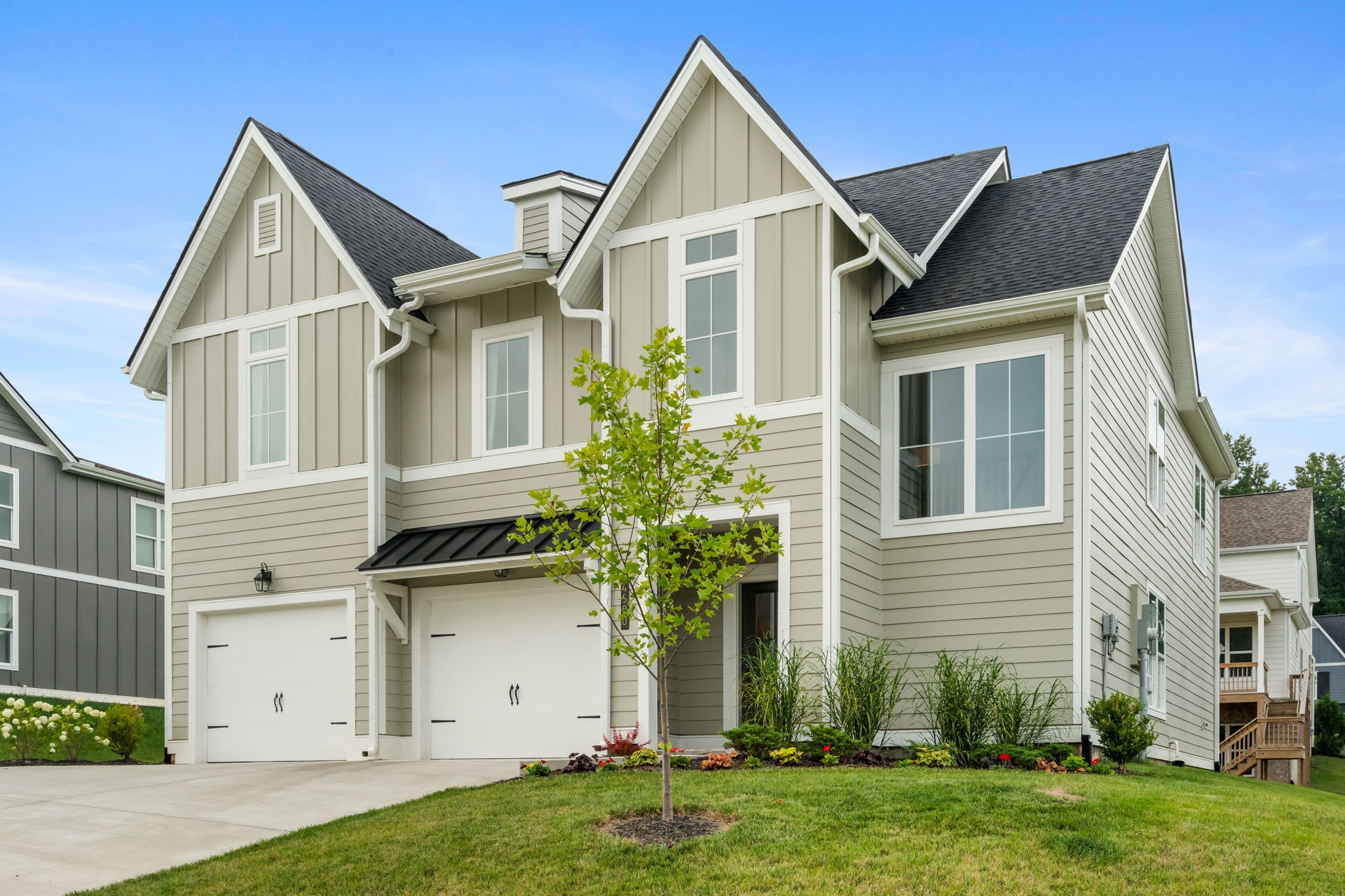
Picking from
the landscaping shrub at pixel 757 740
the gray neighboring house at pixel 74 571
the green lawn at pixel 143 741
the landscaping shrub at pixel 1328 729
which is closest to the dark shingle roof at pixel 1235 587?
the landscaping shrub at pixel 1328 729

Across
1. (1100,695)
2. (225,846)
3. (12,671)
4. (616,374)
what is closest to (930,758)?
(1100,695)

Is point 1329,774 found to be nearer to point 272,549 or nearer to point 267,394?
point 272,549

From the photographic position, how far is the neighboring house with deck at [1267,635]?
85.4 ft

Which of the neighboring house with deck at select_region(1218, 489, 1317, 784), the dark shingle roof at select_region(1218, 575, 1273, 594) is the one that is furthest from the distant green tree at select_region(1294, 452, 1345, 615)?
the dark shingle roof at select_region(1218, 575, 1273, 594)

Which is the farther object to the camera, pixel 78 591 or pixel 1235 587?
pixel 1235 587

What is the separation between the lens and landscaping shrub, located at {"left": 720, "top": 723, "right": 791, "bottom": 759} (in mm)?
12180

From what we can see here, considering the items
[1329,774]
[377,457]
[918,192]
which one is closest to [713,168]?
[918,192]

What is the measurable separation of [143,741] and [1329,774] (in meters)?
24.4

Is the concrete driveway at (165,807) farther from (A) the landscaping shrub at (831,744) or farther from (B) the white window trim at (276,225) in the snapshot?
(B) the white window trim at (276,225)

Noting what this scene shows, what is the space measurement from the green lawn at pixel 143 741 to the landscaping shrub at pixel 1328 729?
27.5 meters

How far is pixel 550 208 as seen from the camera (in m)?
16.5

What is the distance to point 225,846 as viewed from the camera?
10188 millimetres

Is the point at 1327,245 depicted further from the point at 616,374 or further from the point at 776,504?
the point at 616,374

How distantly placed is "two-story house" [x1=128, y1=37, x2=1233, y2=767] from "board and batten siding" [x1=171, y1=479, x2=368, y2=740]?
4 centimetres
